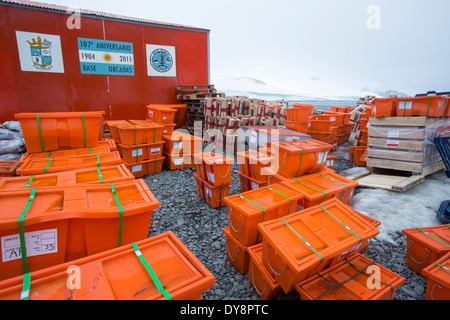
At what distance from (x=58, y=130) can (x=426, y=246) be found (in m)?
6.04

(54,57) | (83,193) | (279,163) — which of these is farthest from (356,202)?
(54,57)

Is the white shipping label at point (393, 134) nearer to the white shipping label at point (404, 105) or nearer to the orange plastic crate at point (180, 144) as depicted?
the white shipping label at point (404, 105)

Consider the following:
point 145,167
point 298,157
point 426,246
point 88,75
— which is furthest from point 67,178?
point 88,75

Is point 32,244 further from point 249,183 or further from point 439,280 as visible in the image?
point 249,183

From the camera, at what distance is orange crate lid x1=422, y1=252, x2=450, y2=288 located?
2430 mm

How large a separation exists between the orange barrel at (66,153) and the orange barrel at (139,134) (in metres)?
1.79

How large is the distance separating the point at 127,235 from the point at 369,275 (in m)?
2.74

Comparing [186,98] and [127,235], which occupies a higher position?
[186,98]

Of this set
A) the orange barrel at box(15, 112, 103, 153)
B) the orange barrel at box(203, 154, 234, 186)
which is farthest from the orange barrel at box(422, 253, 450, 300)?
the orange barrel at box(15, 112, 103, 153)

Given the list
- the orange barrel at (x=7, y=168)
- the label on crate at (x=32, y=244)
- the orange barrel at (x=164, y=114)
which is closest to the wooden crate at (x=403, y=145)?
the orange barrel at (x=164, y=114)

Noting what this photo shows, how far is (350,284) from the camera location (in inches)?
102

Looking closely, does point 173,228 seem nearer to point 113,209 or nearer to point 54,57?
point 113,209

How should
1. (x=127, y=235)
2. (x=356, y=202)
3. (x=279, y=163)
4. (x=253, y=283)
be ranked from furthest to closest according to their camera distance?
1. (x=356, y=202)
2. (x=279, y=163)
3. (x=253, y=283)
4. (x=127, y=235)

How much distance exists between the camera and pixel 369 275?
8.90ft
